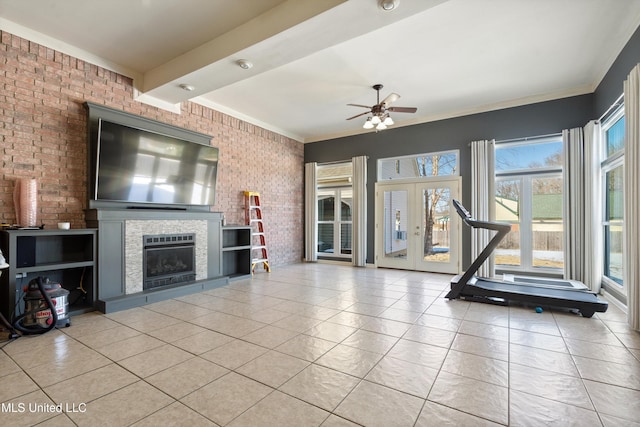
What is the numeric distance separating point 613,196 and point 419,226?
128 inches

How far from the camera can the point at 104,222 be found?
3.95 metres

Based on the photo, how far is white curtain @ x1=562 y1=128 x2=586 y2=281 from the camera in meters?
5.15

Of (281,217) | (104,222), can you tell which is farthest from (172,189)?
(281,217)

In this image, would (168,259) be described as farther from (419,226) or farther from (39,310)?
(419,226)

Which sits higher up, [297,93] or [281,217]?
[297,93]

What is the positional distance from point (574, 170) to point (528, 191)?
2.70ft

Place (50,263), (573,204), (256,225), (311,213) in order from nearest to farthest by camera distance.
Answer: (50,263), (573,204), (256,225), (311,213)

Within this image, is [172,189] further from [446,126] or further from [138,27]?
[446,126]

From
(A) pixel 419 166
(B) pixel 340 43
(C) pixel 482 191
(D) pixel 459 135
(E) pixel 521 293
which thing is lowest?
(E) pixel 521 293

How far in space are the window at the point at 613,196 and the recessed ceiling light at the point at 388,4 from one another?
3839 mm

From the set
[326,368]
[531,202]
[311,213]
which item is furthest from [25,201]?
[531,202]

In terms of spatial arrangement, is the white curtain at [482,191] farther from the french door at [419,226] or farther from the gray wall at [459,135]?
the french door at [419,226]

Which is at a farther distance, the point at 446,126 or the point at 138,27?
the point at 446,126

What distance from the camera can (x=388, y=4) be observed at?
2.67m
